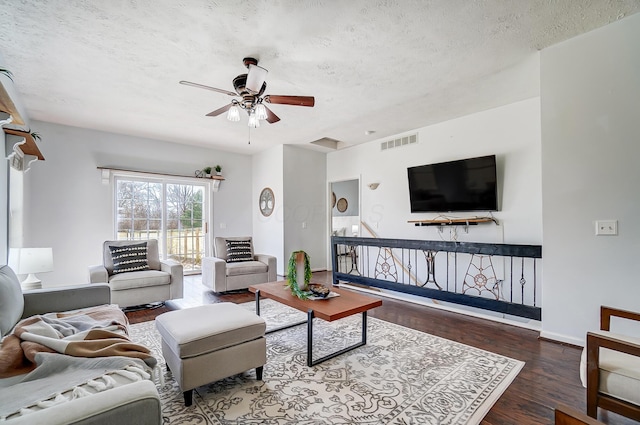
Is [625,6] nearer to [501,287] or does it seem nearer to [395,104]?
[395,104]

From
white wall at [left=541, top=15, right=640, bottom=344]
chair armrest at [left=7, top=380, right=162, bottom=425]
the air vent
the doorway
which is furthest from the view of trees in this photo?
white wall at [left=541, top=15, right=640, bottom=344]

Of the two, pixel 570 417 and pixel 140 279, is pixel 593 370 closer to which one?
pixel 570 417

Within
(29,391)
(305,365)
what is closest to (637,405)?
(305,365)

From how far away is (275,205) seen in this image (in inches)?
241

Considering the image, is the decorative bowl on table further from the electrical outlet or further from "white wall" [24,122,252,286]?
"white wall" [24,122,252,286]

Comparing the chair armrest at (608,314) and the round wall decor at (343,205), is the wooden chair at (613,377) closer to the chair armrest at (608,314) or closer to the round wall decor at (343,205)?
the chair armrest at (608,314)

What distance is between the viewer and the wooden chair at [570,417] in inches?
30.9

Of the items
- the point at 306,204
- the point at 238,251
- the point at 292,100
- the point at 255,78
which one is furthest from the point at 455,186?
the point at 238,251

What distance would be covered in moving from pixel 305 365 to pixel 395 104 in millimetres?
3332

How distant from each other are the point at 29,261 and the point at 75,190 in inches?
95.1

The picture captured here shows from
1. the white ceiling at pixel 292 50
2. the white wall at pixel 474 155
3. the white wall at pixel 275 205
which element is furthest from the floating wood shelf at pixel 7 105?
the white wall at pixel 474 155

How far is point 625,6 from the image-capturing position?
2.21 meters

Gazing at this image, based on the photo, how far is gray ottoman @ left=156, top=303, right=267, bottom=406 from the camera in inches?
71.8

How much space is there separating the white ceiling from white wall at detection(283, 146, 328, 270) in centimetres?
194
